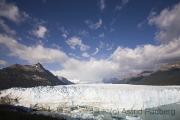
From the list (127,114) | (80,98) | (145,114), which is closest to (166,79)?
(145,114)

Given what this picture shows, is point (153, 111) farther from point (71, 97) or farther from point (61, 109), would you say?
point (61, 109)

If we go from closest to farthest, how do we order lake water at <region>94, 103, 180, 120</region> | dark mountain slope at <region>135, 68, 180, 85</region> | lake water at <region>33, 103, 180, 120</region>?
lake water at <region>33, 103, 180, 120</region>
lake water at <region>94, 103, 180, 120</region>
dark mountain slope at <region>135, 68, 180, 85</region>

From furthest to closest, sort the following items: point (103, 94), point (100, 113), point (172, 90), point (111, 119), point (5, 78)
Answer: point (5, 78)
point (172, 90)
point (103, 94)
point (100, 113)
point (111, 119)

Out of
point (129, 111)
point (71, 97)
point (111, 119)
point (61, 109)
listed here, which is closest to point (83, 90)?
point (71, 97)

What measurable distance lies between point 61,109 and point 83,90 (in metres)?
4.34

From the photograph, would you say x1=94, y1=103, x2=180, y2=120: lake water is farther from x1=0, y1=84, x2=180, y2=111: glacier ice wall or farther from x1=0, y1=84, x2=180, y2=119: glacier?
x1=0, y1=84, x2=180, y2=111: glacier ice wall

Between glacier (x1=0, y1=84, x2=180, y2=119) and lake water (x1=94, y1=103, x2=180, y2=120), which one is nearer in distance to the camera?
lake water (x1=94, y1=103, x2=180, y2=120)

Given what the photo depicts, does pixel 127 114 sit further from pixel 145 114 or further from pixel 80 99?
pixel 80 99

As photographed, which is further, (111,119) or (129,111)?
(129,111)

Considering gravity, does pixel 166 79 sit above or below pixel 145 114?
above

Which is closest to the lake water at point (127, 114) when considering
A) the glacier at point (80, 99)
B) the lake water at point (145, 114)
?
the lake water at point (145, 114)

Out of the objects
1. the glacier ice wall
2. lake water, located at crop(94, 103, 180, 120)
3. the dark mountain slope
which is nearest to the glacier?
the glacier ice wall

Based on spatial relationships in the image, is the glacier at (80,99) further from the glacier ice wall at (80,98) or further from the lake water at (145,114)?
the lake water at (145,114)

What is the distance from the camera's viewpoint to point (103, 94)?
20594mm
